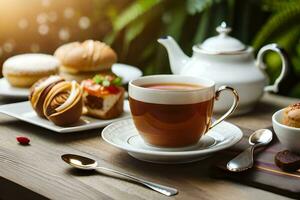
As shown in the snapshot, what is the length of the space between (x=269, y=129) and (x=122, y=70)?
1.91 ft

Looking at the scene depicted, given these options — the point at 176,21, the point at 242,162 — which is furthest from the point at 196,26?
the point at 242,162

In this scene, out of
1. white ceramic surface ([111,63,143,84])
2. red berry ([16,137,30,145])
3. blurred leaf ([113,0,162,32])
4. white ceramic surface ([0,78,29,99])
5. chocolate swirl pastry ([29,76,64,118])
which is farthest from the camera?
blurred leaf ([113,0,162,32])

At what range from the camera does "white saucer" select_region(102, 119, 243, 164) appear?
0.93 metres

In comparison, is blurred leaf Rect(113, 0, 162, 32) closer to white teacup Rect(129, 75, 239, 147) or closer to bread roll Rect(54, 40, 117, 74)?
bread roll Rect(54, 40, 117, 74)

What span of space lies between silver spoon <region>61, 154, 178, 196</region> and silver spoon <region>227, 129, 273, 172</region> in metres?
0.12

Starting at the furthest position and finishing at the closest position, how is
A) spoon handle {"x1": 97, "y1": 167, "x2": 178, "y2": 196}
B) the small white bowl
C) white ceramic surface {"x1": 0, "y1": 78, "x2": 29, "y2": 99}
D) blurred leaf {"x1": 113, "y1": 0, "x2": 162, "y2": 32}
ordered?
1. blurred leaf {"x1": 113, "y1": 0, "x2": 162, "y2": 32}
2. white ceramic surface {"x1": 0, "y1": 78, "x2": 29, "y2": 99}
3. the small white bowl
4. spoon handle {"x1": 97, "y1": 167, "x2": 178, "y2": 196}

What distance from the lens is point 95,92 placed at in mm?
1223

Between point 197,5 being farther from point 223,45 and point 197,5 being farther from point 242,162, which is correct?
point 242,162

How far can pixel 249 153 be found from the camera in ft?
3.19

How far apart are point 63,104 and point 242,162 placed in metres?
0.39

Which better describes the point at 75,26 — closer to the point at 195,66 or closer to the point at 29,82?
the point at 29,82

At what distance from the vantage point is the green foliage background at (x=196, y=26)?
2064 mm

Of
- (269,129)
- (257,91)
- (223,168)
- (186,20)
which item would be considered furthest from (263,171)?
(186,20)

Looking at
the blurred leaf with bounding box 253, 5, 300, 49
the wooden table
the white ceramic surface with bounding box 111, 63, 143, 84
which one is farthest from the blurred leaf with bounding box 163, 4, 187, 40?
the wooden table
